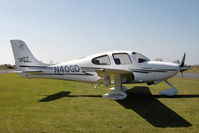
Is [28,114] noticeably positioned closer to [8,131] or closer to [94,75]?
[8,131]

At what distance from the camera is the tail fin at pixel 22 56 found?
24.7 ft

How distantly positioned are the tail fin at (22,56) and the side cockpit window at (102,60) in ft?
10.4

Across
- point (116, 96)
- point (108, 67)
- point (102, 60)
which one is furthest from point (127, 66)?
point (116, 96)

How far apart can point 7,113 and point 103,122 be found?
3320 mm

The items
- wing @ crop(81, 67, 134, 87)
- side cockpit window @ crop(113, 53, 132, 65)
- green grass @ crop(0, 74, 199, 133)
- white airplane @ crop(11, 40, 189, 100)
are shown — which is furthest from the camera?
side cockpit window @ crop(113, 53, 132, 65)

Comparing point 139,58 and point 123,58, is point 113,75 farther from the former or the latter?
point 139,58

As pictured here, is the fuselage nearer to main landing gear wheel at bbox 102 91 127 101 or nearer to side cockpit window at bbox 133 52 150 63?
side cockpit window at bbox 133 52 150 63

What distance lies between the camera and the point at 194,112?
4336mm

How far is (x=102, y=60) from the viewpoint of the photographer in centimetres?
662

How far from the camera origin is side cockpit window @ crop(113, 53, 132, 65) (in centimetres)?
641

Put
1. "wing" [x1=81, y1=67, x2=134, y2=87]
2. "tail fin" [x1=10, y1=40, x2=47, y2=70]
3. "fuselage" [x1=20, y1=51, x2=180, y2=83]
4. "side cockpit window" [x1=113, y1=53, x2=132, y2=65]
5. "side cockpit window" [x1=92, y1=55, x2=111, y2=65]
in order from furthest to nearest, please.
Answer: "tail fin" [x1=10, y1=40, x2=47, y2=70], "side cockpit window" [x1=92, y1=55, x2=111, y2=65], "side cockpit window" [x1=113, y1=53, x2=132, y2=65], "fuselage" [x1=20, y1=51, x2=180, y2=83], "wing" [x1=81, y1=67, x2=134, y2=87]

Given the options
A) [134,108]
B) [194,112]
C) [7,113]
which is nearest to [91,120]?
[134,108]

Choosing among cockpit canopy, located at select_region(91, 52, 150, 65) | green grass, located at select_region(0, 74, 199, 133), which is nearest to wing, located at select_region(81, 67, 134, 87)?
cockpit canopy, located at select_region(91, 52, 150, 65)

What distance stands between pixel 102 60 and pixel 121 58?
939mm
